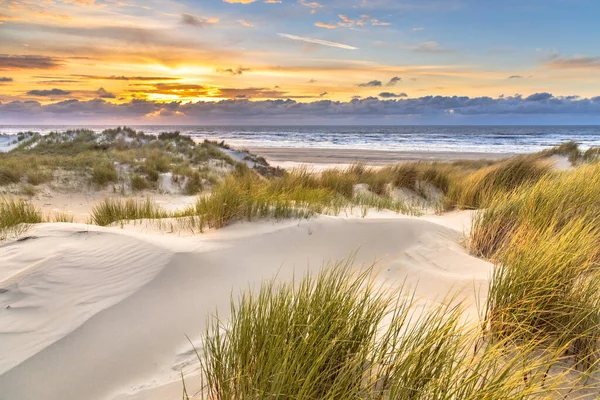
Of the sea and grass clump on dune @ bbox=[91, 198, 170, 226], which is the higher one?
the sea

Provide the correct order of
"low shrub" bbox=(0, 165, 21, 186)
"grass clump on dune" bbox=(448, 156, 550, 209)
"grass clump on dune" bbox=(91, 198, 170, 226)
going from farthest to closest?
"low shrub" bbox=(0, 165, 21, 186), "grass clump on dune" bbox=(448, 156, 550, 209), "grass clump on dune" bbox=(91, 198, 170, 226)

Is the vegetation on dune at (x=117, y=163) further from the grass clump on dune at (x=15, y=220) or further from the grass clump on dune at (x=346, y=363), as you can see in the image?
the grass clump on dune at (x=346, y=363)

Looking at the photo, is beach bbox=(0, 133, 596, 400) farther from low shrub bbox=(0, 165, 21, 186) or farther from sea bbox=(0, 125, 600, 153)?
sea bbox=(0, 125, 600, 153)

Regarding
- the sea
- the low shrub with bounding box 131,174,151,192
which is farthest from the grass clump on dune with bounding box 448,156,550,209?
the sea

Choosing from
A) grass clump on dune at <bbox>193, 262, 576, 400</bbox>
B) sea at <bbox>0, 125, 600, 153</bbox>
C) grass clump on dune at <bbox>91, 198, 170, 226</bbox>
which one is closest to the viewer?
grass clump on dune at <bbox>193, 262, 576, 400</bbox>

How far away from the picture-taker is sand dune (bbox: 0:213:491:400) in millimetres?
2566

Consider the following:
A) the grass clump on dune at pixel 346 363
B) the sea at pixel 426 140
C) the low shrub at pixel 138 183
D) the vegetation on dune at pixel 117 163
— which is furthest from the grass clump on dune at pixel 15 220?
the sea at pixel 426 140

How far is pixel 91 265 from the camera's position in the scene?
3670 millimetres

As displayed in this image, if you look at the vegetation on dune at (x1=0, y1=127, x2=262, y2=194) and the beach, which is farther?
the vegetation on dune at (x1=0, y1=127, x2=262, y2=194)

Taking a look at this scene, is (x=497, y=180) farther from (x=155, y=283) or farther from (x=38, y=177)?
(x=38, y=177)

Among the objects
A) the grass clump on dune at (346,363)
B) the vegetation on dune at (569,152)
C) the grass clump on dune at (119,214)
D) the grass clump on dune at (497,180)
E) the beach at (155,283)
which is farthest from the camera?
the vegetation on dune at (569,152)

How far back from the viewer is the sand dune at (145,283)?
8.42 ft

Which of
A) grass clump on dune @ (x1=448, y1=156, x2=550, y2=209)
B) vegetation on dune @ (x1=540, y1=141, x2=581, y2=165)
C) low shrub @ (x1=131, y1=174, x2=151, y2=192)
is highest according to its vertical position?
vegetation on dune @ (x1=540, y1=141, x2=581, y2=165)

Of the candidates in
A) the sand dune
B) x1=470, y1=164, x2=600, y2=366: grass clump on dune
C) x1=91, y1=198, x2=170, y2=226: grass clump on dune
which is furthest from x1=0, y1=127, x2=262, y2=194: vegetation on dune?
x1=470, y1=164, x2=600, y2=366: grass clump on dune
